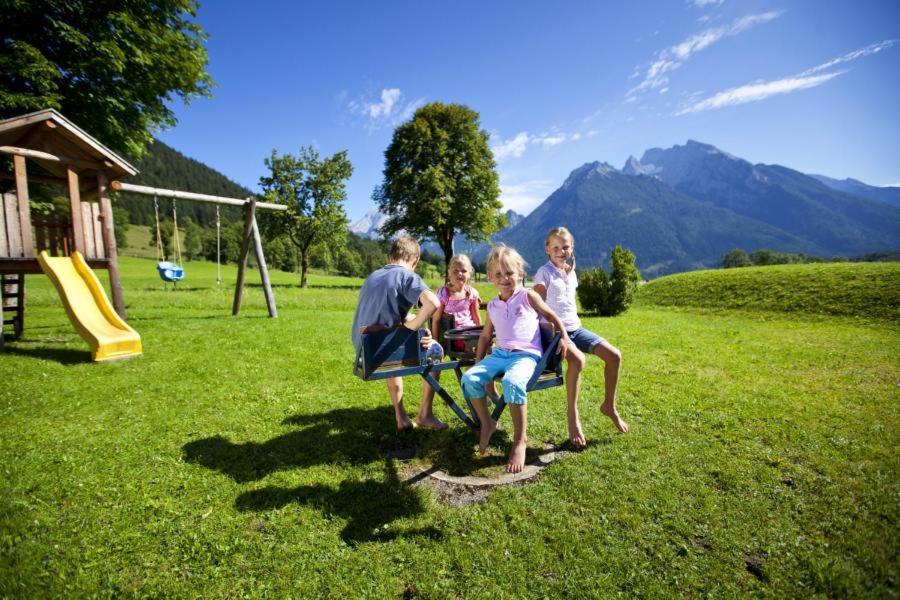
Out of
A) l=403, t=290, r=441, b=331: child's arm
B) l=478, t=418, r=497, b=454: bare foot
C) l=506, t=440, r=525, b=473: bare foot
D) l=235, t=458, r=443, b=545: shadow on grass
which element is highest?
l=403, t=290, r=441, b=331: child's arm

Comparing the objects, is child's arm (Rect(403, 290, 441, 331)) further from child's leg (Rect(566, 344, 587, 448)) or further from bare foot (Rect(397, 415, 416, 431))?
child's leg (Rect(566, 344, 587, 448))

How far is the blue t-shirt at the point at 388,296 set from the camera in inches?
174

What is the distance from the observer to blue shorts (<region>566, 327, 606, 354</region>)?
4844 mm

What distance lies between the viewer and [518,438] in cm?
408

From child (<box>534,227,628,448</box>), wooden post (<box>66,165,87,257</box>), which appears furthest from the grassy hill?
wooden post (<box>66,165,87,257</box>)

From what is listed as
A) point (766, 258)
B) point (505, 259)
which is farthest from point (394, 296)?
point (766, 258)

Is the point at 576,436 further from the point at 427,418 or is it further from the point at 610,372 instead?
the point at 427,418

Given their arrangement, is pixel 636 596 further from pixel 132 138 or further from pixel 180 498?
pixel 132 138

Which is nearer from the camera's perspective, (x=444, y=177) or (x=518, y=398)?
(x=518, y=398)

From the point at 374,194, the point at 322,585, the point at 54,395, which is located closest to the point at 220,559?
the point at 322,585

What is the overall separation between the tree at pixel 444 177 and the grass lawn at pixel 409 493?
91.4ft

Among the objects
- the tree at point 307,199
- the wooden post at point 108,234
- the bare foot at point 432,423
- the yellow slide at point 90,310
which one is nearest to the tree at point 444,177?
the tree at point 307,199

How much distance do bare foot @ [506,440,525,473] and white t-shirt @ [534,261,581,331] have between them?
1.70m

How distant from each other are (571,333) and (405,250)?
2.42 metres
